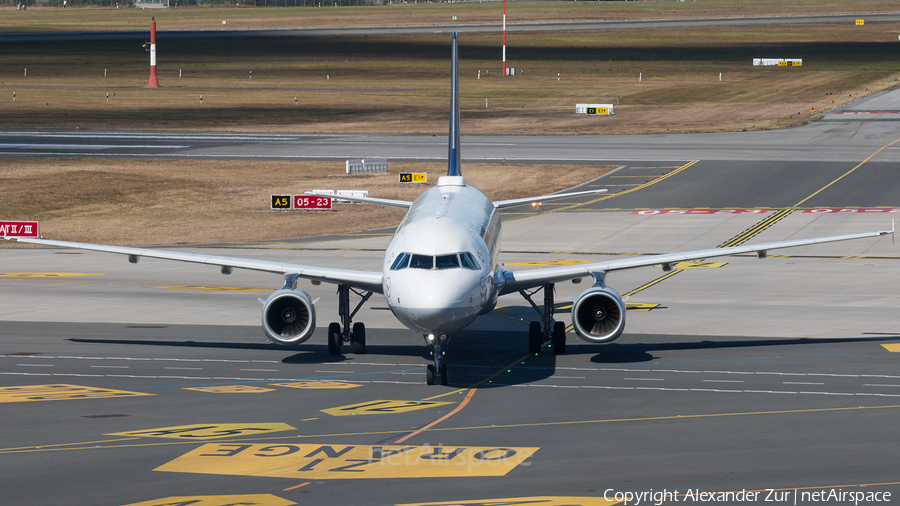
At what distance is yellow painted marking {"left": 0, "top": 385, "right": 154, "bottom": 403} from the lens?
25.4m

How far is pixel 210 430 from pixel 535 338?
11.7m

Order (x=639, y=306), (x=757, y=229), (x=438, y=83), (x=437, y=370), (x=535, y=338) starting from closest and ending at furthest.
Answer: (x=437, y=370) < (x=535, y=338) < (x=639, y=306) < (x=757, y=229) < (x=438, y=83)

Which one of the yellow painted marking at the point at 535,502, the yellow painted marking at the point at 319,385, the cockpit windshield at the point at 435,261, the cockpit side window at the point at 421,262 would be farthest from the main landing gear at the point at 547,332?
the yellow painted marking at the point at 535,502

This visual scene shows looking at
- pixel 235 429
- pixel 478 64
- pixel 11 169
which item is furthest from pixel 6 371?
pixel 478 64

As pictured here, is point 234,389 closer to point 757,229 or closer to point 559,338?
point 559,338

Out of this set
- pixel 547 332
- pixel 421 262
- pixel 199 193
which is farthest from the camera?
pixel 199 193

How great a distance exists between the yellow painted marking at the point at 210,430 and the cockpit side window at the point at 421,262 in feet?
17.5

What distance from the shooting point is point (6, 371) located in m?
28.8

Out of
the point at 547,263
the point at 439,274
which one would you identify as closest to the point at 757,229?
the point at 547,263

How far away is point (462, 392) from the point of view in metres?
25.8

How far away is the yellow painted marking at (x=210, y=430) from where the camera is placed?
21.7 meters

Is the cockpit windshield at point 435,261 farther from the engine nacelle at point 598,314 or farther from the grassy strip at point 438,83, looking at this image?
the grassy strip at point 438,83

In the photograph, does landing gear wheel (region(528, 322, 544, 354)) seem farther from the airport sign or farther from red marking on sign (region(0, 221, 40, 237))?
the airport sign

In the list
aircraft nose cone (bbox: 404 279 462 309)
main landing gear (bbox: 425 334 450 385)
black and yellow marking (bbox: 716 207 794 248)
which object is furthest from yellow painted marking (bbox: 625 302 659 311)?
aircraft nose cone (bbox: 404 279 462 309)
